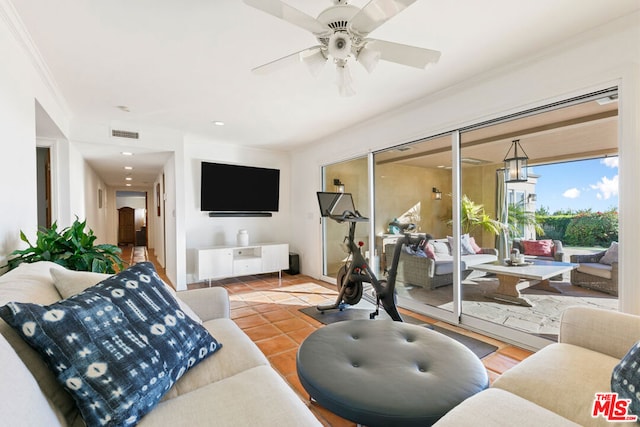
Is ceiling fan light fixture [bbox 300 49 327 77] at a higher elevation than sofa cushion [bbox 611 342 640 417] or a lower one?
higher

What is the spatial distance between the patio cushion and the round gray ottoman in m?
1.53

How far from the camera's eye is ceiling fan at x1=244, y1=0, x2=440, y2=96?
4.45 feet

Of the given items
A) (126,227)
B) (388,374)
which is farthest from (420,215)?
(126,227)

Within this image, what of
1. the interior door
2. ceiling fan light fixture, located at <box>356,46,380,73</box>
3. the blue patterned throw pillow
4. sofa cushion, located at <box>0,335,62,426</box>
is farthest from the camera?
the interior door

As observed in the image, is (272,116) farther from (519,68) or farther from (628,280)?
(628,280)

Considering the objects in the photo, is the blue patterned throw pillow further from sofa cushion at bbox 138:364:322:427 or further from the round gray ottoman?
the round gray ottoman

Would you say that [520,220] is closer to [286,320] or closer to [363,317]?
[363,317]

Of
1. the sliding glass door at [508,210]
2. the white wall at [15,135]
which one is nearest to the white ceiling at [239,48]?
the white wall at [15,135]

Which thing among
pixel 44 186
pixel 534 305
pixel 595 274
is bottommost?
pixel 534 305

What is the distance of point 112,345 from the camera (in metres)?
0.95

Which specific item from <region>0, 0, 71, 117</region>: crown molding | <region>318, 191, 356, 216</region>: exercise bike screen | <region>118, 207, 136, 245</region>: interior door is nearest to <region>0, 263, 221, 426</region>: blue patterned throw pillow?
<region>0, 0, 71, 117</region>: crown molding

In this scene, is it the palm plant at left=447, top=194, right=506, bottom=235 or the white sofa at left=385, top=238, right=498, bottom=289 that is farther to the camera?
the white sofa at left=385, top=238, right=498, bottom=289
